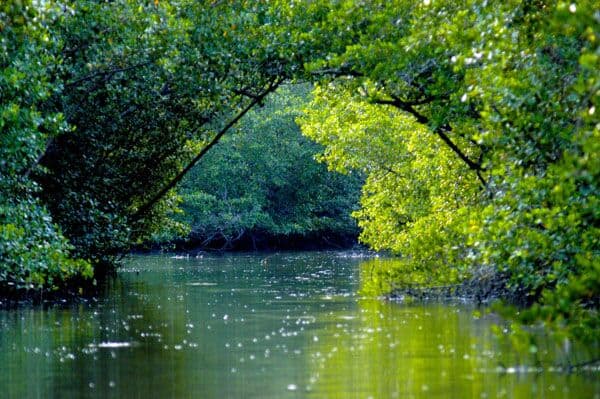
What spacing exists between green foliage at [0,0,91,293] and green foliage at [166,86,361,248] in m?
37.2

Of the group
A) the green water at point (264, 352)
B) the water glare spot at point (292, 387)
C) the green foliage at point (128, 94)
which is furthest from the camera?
the green foliage at point (128, 94)

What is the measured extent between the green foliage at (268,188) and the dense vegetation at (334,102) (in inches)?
1047

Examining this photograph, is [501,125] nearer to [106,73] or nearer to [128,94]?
[106,73]

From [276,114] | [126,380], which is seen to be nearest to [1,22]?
[126,380]

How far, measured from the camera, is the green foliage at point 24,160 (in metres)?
18.2

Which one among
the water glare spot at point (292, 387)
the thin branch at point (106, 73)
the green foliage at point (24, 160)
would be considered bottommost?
the water glare spot at point (292, 387)

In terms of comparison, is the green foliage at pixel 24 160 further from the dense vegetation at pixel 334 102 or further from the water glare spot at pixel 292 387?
the water glare spot at pixel 292 387

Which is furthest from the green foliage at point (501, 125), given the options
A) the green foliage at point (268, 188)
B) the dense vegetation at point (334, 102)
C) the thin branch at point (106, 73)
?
the green foliage at point (268, 188)

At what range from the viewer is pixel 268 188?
214 feet

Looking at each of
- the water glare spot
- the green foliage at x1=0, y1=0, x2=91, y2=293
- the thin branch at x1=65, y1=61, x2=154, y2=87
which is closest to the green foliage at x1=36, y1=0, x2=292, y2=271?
the thin branch at x1=65, y1=61, x2=154, y2=87

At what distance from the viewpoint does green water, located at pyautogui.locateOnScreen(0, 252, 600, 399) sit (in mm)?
12578

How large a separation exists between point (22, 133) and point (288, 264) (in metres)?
27.3

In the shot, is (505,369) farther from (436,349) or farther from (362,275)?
(362,275)

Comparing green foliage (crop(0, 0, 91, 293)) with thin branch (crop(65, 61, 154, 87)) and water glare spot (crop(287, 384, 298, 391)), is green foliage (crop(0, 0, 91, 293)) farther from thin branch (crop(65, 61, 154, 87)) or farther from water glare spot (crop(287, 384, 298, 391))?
water glare spot (crop(287, 384, 298, 391))
